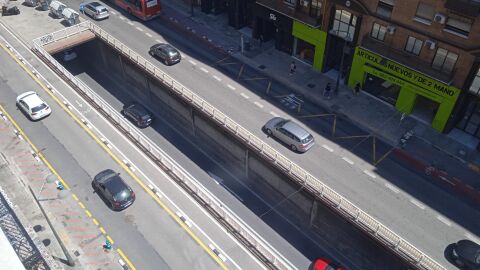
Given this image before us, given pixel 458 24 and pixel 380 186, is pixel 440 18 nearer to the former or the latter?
pixel 458 24

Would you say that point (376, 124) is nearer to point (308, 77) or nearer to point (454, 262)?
point (308, 77)

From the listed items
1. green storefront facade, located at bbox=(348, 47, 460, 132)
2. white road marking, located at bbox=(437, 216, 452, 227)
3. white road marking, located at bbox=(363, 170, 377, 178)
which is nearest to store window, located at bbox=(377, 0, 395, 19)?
green storefront facade, located at bbox=(348, 47, 460, 132)

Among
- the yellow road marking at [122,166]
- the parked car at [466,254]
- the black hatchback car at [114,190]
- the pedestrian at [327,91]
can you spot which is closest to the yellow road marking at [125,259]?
the black hatchback car at [114,190]

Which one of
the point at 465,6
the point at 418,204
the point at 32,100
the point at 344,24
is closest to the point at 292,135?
the point at 418,204

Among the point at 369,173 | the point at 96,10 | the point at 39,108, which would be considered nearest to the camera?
the point at 369,173

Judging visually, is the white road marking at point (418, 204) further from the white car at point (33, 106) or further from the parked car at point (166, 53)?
the white car at point (33, 106)

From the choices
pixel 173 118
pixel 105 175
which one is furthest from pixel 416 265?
pixel 173 118
